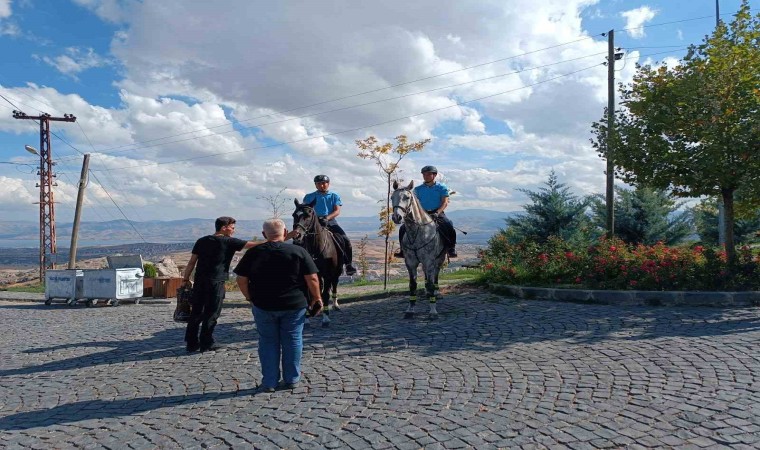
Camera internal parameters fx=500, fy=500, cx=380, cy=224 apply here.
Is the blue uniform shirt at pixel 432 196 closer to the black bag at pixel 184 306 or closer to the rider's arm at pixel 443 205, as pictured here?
the rider's arm at pixel 443 205

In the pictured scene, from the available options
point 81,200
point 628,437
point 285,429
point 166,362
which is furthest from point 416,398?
point 81,200

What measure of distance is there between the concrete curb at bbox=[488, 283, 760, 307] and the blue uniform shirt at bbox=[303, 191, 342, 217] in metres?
4.99

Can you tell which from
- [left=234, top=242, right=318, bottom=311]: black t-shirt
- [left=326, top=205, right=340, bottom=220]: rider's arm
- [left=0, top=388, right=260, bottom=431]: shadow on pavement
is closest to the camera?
[left=0, top=388, right=260, bottom=431]: shadow on pavement

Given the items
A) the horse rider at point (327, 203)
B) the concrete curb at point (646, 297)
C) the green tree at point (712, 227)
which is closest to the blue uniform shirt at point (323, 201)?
the horse rider at point (327, 203)

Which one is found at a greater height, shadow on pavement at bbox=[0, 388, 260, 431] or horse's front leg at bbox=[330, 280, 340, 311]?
horse's front leg at bbox=[330, 280, 340, 311]

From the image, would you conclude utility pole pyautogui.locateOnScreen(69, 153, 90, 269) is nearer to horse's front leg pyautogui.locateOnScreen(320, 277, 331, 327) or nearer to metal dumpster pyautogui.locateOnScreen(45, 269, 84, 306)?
metal dumpster pyautogui.locateOnScreen(45, 269, 84, 306)

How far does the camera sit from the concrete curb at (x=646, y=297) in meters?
9.84

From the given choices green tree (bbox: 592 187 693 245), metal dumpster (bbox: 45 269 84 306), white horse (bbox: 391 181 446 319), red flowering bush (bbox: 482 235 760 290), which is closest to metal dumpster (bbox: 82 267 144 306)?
metal dumpster (bbox: 45 269 84 306)

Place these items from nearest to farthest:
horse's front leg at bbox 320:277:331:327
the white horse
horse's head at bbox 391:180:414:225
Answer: horse's head at bbox 391:180:414:225, horse's front leg at bbox 320:277:331:327, the white horse

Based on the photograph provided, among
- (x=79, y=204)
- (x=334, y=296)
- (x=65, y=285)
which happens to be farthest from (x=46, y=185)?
(x=334, y=296)

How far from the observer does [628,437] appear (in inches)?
167

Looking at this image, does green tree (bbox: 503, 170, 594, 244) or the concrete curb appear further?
green tree (bbox: 503, 170, 594, 244)

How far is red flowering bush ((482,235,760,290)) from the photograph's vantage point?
10.6m

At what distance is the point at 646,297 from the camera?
1033 centimetres
